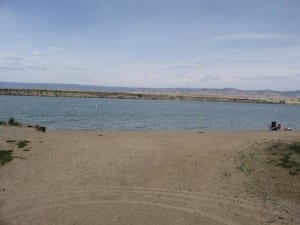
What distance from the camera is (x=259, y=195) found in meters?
12.6

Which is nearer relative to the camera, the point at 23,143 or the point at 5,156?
the point at 5,156

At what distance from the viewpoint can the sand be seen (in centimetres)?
1085

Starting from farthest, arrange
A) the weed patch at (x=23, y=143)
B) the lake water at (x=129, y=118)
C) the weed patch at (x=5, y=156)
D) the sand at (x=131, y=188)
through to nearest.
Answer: the lake water at (x=129, y=118)
the weed patch at (x=23, y=143)
the weed patch at (x=5, y=156)
the sand at (x=131, y=188)

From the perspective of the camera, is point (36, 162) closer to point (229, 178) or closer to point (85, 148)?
point (85, 148)

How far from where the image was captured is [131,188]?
44.0 feet

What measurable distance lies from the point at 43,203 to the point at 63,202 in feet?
1.84

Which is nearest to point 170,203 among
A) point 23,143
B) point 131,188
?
point 131,188

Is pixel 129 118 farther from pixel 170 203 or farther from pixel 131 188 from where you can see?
pixel 170 203

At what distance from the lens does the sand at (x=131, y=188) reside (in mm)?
10852

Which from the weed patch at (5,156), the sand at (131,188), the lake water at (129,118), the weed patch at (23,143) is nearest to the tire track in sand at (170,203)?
the sand at (131,188)

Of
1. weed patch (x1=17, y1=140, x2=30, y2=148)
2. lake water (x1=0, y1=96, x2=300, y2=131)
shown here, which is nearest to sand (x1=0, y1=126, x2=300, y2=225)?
weed patch (x1=17, y1=140, x2=30, y2=148)

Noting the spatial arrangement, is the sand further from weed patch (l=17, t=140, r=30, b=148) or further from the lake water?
the lake water

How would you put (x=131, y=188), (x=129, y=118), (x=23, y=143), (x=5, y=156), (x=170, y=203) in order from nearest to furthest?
1. (x=170, y=203)
2. (x=131, y=188)
3. (x=5, y=156)
4. (x=23, y=143)
5. (x=129, y=118)

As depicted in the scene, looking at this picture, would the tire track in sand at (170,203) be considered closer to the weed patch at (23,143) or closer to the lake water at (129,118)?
the weed patch at (23,143)
